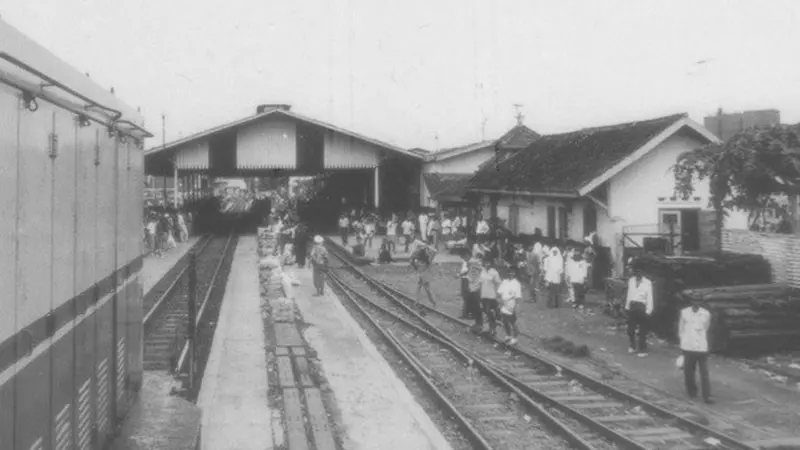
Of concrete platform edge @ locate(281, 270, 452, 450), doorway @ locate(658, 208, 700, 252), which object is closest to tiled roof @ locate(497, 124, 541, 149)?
doorway @ locate(658, 208, 700, 252)

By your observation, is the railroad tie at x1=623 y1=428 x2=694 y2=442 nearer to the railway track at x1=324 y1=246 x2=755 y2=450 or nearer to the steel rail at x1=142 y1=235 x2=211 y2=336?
the railway track at x1=324 y1=246 x2=755 y2=450

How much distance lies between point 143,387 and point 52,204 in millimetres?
4094

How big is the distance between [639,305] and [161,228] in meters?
23.5

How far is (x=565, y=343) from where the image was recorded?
15.4 metres

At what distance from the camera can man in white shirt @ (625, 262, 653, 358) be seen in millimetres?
14500

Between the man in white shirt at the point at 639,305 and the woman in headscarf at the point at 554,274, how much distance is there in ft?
14.7

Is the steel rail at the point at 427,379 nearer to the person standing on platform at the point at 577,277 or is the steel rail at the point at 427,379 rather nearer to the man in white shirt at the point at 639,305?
the man in white shirt at the point at 639,305

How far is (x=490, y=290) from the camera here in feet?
54.1

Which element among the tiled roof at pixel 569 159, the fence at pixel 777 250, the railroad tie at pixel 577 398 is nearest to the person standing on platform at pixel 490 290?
the railroad tie at pixel 577 398

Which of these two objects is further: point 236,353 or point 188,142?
point 188,142

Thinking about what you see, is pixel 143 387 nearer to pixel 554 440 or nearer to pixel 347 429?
pixel 347 429

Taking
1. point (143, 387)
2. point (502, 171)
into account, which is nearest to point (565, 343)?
point (143, 387)

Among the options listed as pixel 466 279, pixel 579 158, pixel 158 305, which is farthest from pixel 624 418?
pixel 579 158

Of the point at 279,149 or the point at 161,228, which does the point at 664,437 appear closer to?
the point at 161,228
